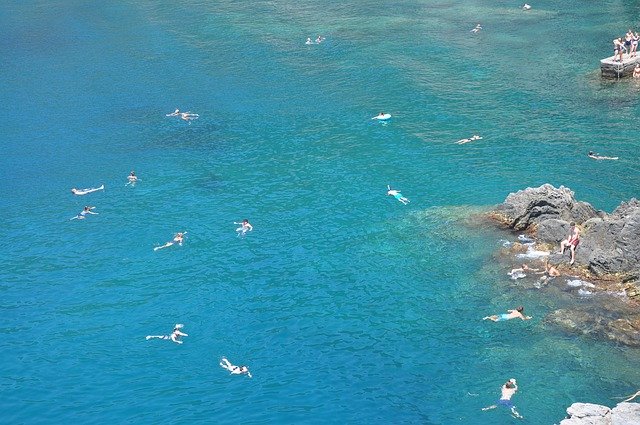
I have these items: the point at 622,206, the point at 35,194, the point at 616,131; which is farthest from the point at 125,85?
the point at 622,206

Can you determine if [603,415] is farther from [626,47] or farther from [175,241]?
[626,47]

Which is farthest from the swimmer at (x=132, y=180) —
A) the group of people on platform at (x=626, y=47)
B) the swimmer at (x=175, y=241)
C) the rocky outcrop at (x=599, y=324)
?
the group of people on platform at (x=626, y=47)

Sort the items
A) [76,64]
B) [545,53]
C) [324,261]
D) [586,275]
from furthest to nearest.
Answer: [76,64] → [545,53] → [324,261] → [586,275]

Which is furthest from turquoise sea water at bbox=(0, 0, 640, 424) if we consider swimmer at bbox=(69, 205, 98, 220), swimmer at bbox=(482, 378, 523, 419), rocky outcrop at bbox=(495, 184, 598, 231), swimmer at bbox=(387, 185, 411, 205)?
rocky outcrop at bbox=(495, 184, 598, 231)

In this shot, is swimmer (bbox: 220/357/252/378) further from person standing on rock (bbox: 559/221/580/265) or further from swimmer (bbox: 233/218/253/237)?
person standing on rock (bbox: 559/221/580/265)

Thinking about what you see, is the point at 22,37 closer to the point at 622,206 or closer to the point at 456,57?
the point at 456,57

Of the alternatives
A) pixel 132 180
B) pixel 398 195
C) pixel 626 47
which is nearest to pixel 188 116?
pixel 132 180

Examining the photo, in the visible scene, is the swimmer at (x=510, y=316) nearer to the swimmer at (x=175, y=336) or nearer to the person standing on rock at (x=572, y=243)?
the person standing on rock at (x=572, y=243)
